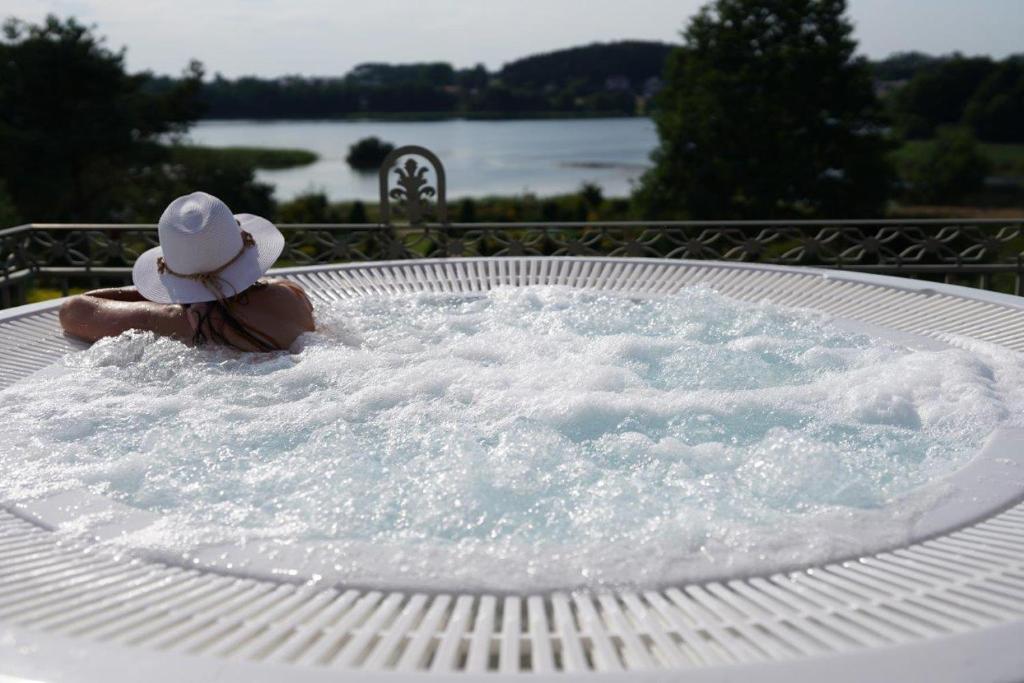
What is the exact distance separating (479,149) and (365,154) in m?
11.3

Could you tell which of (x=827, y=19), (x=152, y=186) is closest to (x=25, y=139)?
(x=152, y=186)

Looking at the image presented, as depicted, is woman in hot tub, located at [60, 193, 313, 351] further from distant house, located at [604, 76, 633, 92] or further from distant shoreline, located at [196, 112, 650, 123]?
distant shoreline, located at [196, 112, 650, 123]

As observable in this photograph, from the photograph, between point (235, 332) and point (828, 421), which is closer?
point (828, 421)

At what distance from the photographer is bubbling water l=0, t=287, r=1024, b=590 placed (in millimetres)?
1684

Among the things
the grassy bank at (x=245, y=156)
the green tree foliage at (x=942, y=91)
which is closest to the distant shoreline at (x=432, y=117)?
the grassy bank at (x=245, y=156)

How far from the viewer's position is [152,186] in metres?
22.4

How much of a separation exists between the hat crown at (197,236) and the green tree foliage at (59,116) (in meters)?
18.8

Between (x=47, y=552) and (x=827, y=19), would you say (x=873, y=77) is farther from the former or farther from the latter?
(x=47, y=552)

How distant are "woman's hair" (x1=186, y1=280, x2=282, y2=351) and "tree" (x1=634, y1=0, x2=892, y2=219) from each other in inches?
661

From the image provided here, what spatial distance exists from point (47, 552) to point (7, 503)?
11.9 inches

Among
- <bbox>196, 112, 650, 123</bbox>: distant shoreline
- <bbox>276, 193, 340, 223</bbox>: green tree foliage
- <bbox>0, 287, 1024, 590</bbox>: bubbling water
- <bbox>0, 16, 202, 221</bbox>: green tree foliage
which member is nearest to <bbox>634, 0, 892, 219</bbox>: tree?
<bbox>276, 193, 340, 223</bbox>: green tree foliage

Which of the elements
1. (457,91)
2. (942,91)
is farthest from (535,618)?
(457,91)

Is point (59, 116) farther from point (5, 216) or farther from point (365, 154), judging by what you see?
point (365, 154)

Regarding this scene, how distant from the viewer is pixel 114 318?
3.23 m
